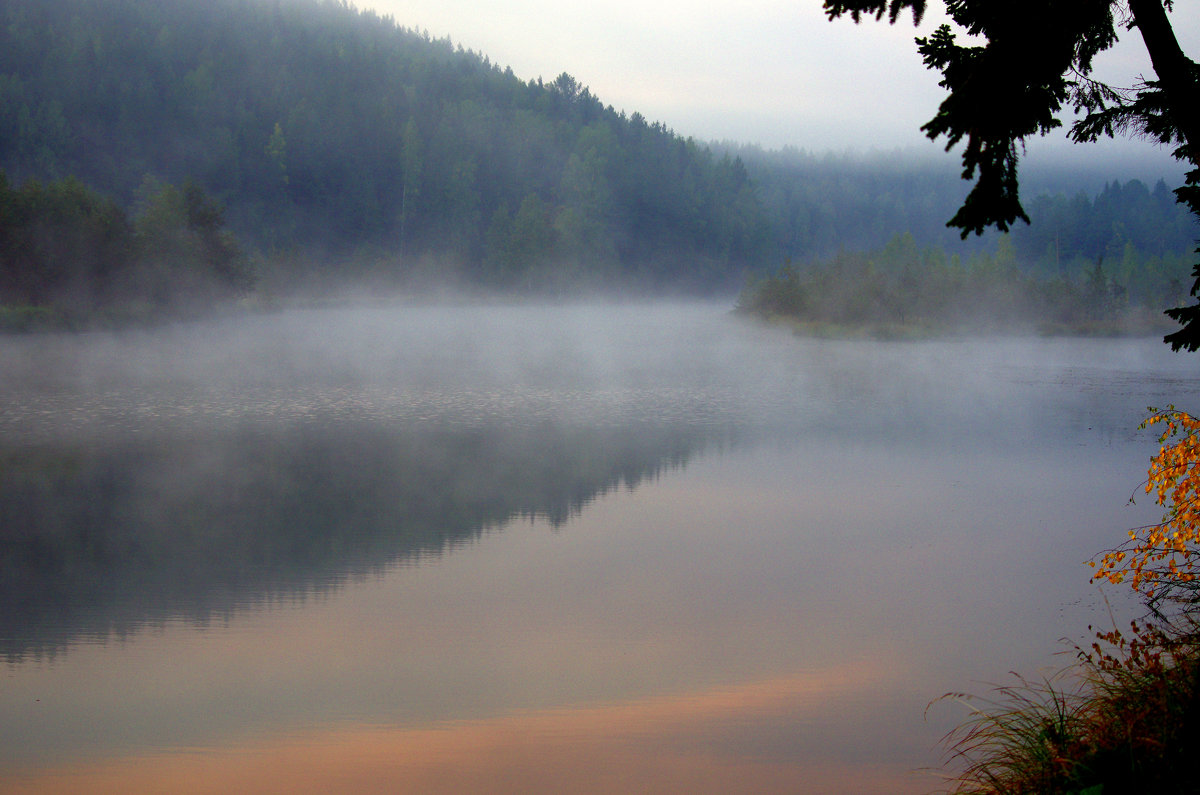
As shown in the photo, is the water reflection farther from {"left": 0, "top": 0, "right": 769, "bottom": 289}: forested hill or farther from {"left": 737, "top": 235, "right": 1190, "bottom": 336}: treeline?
{"left": 0, "top": 0, "right": 769, "bottom": 289}: forested hill

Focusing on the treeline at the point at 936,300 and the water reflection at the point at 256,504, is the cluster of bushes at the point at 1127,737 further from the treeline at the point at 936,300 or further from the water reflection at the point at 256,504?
the treeline at the point at 936,300

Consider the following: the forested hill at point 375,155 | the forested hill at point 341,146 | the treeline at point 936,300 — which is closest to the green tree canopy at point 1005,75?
the treeline at point 936,300

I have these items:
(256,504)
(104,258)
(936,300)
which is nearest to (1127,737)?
(256,504)

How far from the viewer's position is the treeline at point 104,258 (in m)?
39.0

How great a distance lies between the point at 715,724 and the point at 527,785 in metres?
1.39

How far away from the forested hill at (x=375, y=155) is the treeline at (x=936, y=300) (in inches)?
1090

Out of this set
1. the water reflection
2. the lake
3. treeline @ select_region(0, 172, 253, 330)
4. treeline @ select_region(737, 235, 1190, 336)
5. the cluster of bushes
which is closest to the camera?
the cluster of bushes

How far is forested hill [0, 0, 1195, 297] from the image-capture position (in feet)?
274

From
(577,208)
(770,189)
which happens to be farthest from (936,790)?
(770,189)

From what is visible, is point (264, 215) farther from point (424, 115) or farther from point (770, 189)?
point (770, 189)

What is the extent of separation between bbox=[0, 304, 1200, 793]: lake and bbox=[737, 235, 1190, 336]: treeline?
31.5 metres

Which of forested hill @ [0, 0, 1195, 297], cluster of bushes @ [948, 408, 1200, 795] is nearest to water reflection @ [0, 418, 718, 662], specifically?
cluster of bushes @ [948, 408, 1200, 795]

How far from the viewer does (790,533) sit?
10930 millimetres

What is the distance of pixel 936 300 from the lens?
5659 cm
